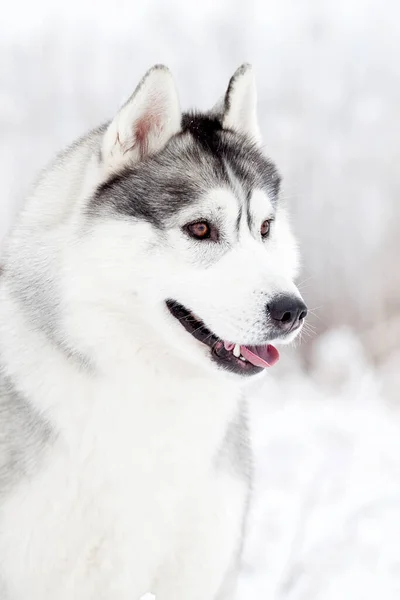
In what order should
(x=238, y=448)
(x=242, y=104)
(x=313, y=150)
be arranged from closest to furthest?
(x=238, y=448)
(x=242, y=104)
(x=313, y=150)

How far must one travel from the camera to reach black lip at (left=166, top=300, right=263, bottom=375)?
2182mm

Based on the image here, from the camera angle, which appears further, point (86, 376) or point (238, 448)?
point (238, 448)

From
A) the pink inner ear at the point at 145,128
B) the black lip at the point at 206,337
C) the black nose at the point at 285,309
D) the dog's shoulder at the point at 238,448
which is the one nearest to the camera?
the black nose at the point at 285,309

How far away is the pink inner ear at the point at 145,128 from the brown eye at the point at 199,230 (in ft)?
1.14

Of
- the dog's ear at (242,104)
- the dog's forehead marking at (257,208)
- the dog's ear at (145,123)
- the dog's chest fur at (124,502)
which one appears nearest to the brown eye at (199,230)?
the dog's forehead marking at (257,208)

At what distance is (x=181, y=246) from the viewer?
2203 millimetres

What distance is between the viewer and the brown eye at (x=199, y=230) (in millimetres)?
2229

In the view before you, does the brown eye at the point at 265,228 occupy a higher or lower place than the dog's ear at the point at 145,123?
lower

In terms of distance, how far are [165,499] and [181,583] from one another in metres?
0.28

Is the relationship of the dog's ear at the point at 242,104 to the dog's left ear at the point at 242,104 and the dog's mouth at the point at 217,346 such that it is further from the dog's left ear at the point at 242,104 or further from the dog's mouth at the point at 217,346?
the dog's mouth at the point at 217,346

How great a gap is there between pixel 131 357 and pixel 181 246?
1.21 ft

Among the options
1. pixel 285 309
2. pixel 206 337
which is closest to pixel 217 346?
pixel 206 337

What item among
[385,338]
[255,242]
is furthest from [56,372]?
[385,338]

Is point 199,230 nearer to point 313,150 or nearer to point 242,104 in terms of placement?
point 242,104
